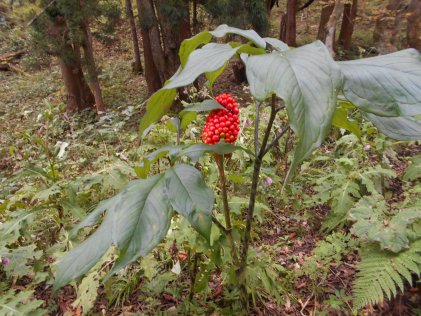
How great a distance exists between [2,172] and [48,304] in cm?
460

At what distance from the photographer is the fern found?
1554 millimetres

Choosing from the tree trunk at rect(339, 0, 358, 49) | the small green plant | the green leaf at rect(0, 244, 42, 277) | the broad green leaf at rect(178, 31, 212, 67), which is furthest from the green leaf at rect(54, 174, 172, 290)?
the tree trunk at rect(339, 0, 358, 49)

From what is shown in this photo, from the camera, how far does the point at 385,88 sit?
668 mm

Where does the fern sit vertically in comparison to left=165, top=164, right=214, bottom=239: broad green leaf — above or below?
below

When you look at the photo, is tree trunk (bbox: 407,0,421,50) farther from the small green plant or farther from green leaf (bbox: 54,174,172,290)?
green leaf (bbox: 54,174,172,290)

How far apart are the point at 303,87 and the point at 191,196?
1.27 feet

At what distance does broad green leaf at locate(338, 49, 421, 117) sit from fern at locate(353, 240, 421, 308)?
121 centimetres

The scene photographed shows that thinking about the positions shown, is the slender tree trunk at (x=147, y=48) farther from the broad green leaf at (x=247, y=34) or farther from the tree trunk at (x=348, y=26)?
the tree trunk at (x=348, y=26)

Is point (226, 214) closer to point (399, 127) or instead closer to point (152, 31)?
point (399, 127)

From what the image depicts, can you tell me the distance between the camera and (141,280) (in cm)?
204

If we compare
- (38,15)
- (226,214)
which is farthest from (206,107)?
(38,15)

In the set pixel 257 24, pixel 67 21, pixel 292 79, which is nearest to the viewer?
pixel 292 79

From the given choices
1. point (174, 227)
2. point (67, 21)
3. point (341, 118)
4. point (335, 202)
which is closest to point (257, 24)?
point (67, 21)

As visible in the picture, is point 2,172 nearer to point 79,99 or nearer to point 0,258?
point 79,99
